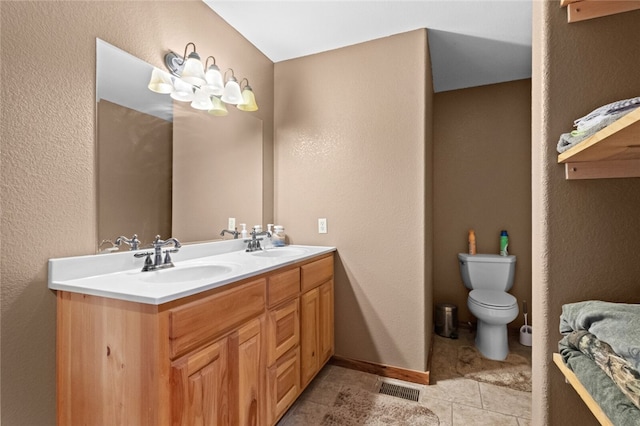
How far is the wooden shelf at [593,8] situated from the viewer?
32.7 inches

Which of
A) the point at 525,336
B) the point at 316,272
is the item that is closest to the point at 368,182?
the point at 316,272

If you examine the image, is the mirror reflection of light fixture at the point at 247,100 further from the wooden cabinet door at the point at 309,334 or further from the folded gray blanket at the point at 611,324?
the folded gray blanket at the point at 611,324

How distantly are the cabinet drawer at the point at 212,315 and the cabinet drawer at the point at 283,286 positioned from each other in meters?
0.06

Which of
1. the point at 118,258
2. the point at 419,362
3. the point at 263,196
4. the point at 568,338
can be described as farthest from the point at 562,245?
the point at 263,196

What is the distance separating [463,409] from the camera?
168 cm

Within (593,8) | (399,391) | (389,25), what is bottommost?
(399,391)

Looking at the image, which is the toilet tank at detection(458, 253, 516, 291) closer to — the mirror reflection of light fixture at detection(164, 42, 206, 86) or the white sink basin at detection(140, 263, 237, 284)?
the white sink basin at detection(140, 263, 237, 284)

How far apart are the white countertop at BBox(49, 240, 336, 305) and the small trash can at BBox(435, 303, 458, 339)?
5.40 ft

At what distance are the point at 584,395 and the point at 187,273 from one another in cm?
146

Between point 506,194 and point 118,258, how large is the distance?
9.94 feet

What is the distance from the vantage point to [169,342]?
3.01ft

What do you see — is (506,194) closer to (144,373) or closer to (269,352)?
(269,352)

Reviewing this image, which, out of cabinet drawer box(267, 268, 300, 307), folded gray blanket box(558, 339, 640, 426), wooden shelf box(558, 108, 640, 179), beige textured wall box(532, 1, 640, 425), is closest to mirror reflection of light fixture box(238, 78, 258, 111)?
cabinet drawer box(267, 268, 300, 307)

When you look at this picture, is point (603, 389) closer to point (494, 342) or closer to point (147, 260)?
point (147, 260)
